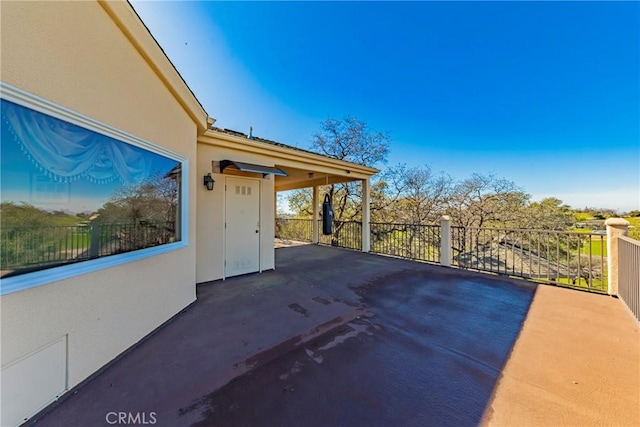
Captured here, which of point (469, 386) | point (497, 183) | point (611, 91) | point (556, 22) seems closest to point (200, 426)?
point (469, 386)

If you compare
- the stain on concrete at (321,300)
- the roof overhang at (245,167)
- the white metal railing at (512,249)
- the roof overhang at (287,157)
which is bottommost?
the stain on concrete at (321,300)

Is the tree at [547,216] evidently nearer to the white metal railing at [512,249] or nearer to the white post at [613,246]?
the white metal railing at [512,249]

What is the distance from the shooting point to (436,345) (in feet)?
7.95

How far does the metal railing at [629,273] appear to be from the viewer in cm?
292

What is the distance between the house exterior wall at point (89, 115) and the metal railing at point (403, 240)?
648 centimetres

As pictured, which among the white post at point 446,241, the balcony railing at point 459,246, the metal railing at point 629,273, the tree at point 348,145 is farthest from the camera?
the tree at point 348,145

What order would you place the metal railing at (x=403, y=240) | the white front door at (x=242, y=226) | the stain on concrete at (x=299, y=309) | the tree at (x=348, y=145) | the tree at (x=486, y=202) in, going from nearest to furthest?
the stain on concrete at (x=299, y=309) < the white front door at (x=242, y=226) < the metal railing at (x=403, y=240) < the tree at (x=486, y=202) < the tree at (x=348, y=145)

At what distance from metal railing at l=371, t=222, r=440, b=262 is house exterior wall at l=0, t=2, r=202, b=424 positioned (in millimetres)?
6475

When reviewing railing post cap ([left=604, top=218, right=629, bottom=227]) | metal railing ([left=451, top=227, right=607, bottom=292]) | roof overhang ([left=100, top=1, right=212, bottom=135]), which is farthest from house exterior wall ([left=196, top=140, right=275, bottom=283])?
railing post cap ([left=604, top=218, right=629, bottom=227])

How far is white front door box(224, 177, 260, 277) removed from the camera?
4.88 meters

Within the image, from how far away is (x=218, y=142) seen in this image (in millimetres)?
4531

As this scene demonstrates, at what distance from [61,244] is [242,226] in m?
3.38

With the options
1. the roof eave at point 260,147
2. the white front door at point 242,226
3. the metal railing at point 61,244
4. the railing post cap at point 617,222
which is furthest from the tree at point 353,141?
the metal railing at point 61,244

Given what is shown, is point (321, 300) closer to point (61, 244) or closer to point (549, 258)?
point (61, 244)
